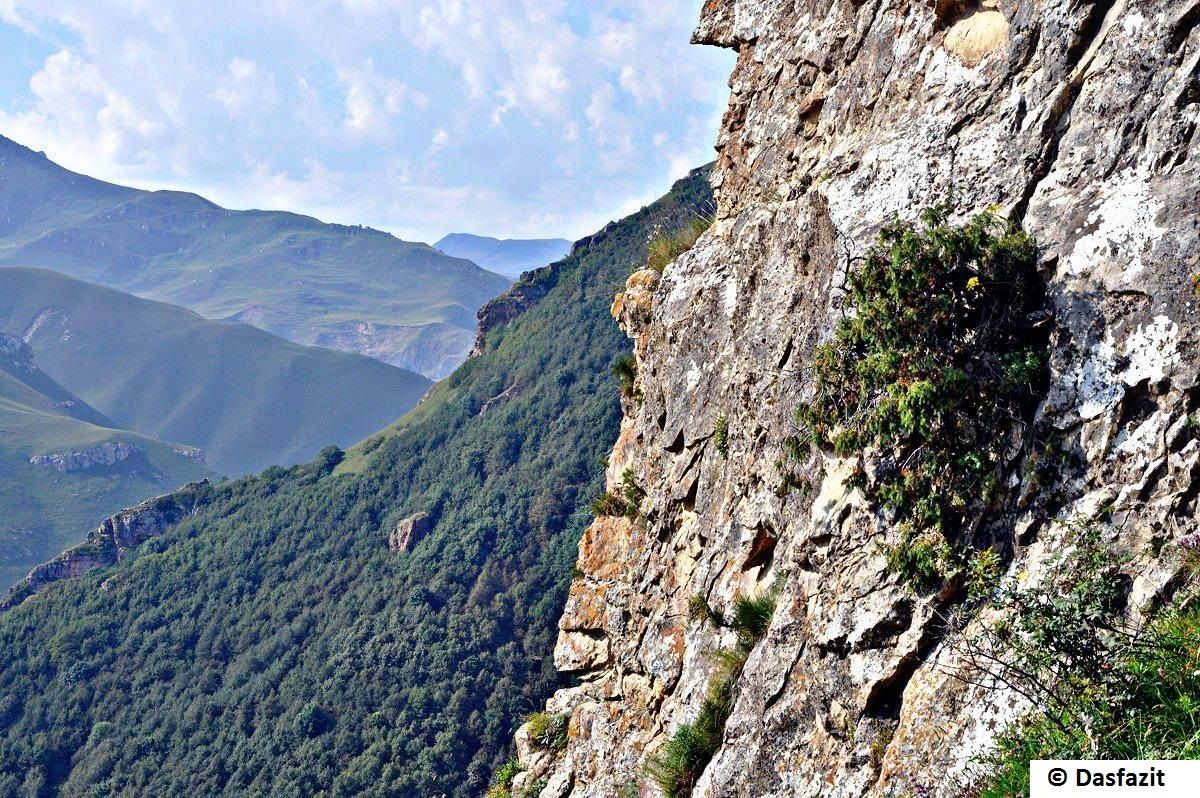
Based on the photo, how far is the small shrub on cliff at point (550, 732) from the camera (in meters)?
12.5

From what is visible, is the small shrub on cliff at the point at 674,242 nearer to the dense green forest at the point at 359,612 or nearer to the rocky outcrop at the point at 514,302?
the dense green forest at the point at 359,612

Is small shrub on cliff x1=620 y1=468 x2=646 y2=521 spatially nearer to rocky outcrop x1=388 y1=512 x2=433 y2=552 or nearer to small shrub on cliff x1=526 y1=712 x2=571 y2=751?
small shrub on cliff x1=526 y1=712 x2=571 y2=751

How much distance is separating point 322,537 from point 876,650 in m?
102

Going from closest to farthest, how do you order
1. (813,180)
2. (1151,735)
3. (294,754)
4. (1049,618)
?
(1151,735) → (1049,618) → (813,180) → (294,754)

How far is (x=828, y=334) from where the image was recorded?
272 inches

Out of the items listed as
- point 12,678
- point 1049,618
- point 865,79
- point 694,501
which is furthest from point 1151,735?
point 12,678

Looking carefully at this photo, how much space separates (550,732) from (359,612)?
253 feet

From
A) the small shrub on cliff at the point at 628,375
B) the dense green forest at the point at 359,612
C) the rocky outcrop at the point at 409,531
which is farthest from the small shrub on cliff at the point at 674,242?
the rocky outcrop at the point at 409,531

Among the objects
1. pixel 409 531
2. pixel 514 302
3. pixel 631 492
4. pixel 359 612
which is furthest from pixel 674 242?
pixel 514 302

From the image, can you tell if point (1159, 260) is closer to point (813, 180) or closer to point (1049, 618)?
point (1049, 618)

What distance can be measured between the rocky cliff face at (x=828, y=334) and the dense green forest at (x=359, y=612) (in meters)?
47.1

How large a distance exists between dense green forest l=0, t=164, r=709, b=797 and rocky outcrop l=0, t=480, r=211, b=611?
3720mm

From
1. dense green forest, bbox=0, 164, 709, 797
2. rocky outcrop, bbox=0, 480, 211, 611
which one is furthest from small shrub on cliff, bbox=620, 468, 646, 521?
rocky outcrop, bbox=0, 480, 211, 611

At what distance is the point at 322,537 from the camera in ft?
331
